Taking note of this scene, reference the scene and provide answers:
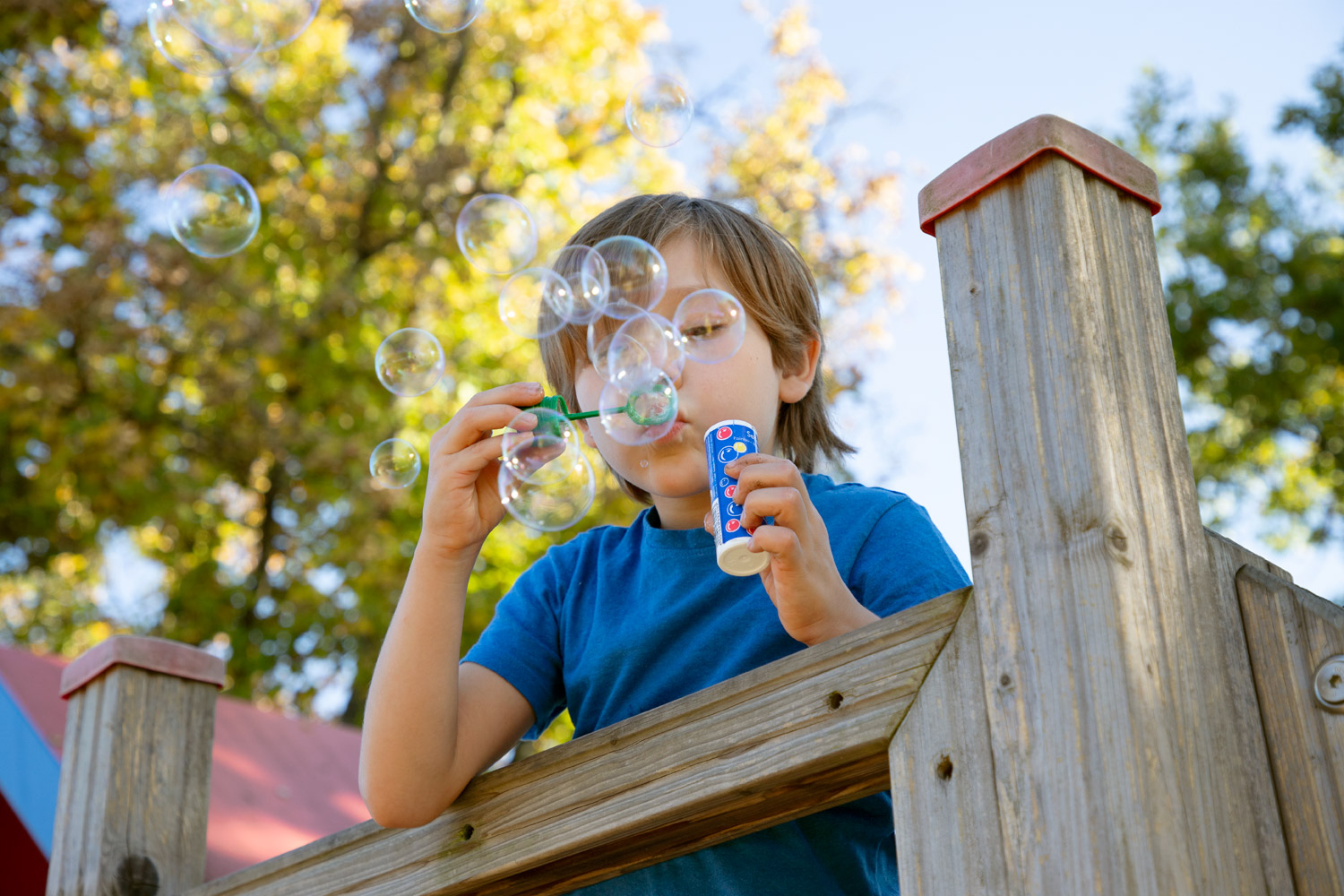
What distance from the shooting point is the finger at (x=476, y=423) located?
5.45 feet

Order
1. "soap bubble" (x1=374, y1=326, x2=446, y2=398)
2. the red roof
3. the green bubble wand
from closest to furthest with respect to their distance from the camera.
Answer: the green bubble wand < "soap bubble" (x1=374, y1=326, x2=446, y2=398) < the red roof

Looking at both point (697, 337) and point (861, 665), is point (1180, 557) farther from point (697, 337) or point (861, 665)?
point (697, 337)

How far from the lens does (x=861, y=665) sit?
1.25 m

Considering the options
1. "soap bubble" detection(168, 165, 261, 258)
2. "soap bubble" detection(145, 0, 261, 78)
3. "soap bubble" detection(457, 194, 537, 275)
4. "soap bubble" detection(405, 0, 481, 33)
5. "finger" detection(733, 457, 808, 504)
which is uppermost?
"soap bubble" detection(405, 0, 481, 33)

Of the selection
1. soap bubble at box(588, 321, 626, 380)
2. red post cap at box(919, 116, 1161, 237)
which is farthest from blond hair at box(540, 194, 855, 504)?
red post cap at box(919, 116, 1161, 237)

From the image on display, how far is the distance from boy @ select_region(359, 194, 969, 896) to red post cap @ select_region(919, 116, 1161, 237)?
363 mm

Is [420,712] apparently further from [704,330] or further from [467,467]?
[704,330]

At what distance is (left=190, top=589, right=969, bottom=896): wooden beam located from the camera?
123 centimetres

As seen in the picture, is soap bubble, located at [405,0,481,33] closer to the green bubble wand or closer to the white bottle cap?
the green bubble wand

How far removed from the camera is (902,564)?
1757 mm

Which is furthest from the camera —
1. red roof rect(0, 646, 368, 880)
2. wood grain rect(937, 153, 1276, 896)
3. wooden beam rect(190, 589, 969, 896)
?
red roof rect(0, 646, 368, 880)

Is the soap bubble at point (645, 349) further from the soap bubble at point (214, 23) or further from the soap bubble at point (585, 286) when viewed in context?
the soap bubble at point (214, 23)

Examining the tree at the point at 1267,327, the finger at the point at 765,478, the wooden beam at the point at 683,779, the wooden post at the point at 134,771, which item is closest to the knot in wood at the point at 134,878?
the wooden post at the point at 134,771

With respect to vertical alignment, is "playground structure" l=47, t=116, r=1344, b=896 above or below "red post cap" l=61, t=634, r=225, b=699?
below
